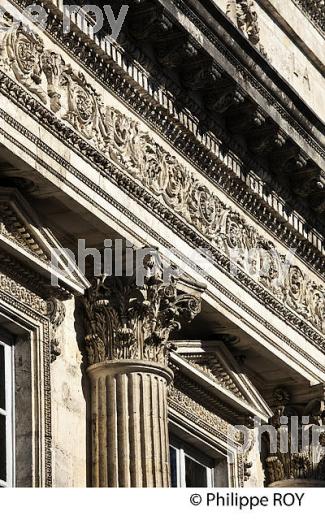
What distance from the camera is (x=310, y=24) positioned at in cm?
3114

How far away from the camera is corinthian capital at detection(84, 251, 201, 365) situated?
79.3 feet

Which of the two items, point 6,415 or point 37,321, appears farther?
point 37,321

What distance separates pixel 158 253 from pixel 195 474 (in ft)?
9.81

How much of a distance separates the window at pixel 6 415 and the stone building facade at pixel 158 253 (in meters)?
0.02

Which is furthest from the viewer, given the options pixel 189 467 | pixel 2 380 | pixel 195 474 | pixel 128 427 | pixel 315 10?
pixel 315 10

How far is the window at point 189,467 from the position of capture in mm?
25844

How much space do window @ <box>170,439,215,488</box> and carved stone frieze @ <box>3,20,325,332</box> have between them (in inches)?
82.6

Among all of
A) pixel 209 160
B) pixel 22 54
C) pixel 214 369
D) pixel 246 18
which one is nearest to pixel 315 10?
pixel 246 18

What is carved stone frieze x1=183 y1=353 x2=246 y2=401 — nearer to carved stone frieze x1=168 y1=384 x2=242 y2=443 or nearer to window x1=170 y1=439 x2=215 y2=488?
carved stone frieze x1=168 y1=384 x2=242 y2=443

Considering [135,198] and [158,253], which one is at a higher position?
[135,198]

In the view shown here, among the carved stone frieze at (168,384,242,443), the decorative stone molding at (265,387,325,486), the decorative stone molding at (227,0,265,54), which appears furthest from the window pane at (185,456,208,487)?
the decorative stone molding at (227,0,265,54)

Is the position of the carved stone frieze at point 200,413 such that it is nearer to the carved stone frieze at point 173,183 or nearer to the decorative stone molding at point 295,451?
the decorative stone molding at point 295,451

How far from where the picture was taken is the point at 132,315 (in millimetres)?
24422

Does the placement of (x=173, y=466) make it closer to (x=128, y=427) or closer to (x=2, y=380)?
(x=128, y=427)
